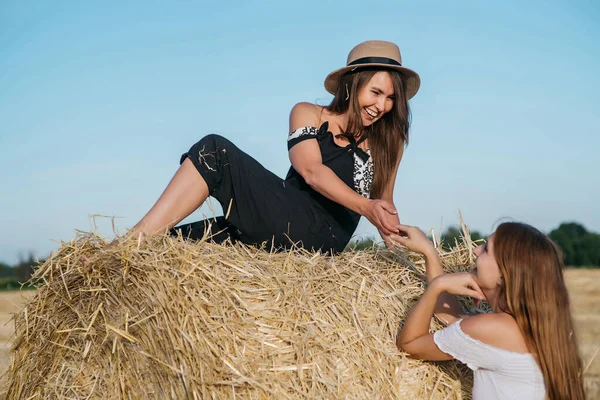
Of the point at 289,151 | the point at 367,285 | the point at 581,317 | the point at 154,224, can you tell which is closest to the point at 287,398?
the point at 367,285

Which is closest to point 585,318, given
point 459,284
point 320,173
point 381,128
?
point 381,128

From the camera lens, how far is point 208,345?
89.2 inches

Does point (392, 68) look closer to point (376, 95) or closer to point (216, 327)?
point (376, 95)

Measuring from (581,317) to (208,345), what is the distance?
19.5ft

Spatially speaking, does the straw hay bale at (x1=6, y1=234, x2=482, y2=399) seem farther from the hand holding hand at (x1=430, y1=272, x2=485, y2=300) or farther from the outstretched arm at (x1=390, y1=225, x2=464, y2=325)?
the hand holding hand at (x1=430, y1=272, x2=485, y2=300)

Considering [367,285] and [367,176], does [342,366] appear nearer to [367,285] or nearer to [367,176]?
[367,285]

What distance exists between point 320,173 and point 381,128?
67 cm

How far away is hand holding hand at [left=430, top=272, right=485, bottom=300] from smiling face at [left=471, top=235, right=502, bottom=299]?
0.02m

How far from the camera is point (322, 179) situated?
10.5ft

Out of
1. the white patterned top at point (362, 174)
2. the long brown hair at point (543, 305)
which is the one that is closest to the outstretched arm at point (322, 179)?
the white patterned top at point (362, 174)

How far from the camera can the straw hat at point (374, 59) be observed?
11.6ft

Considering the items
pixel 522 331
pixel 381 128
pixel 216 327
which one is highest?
pixel 381 128

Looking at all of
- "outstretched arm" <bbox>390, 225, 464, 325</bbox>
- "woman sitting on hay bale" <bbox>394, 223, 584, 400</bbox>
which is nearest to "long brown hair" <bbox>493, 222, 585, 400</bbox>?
"woman sitting on hay bale" <bbox>394, 223, 584, 400</bbox>

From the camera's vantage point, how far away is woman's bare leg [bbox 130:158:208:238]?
2924mm
